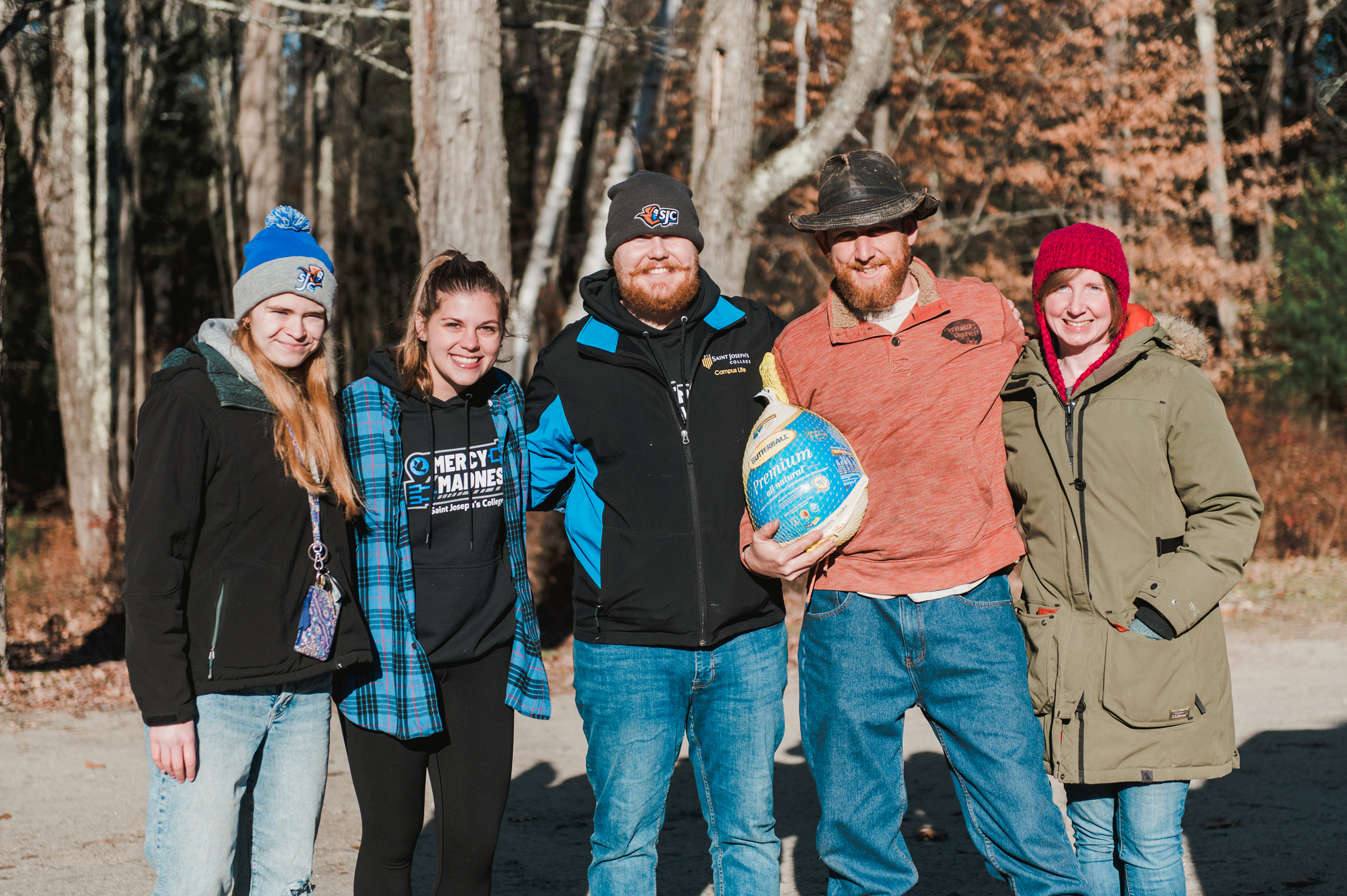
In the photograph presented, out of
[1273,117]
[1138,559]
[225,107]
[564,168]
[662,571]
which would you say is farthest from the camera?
[1273,117]

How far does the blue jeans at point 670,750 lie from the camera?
127 inches

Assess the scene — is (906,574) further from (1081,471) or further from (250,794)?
(250,794)

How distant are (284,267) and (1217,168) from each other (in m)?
17.3

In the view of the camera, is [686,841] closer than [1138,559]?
No

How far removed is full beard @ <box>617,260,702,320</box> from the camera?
3316 mm

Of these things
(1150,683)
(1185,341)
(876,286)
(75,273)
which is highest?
(75,273)

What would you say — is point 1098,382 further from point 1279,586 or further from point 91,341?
point 91,341

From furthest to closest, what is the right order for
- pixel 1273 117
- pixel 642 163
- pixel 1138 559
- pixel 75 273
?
pixel 1273 117 < pixel 75 273 < pixel 642 163 < pixel 1138 559

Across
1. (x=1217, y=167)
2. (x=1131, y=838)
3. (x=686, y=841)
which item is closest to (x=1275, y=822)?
(x=1131, y=838)

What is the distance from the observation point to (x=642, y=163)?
1109 centimetres

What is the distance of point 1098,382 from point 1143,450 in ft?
0.73

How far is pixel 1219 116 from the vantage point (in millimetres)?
18438

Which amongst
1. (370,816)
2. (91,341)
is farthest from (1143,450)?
(91,341)

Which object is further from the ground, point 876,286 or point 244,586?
point 876,286
